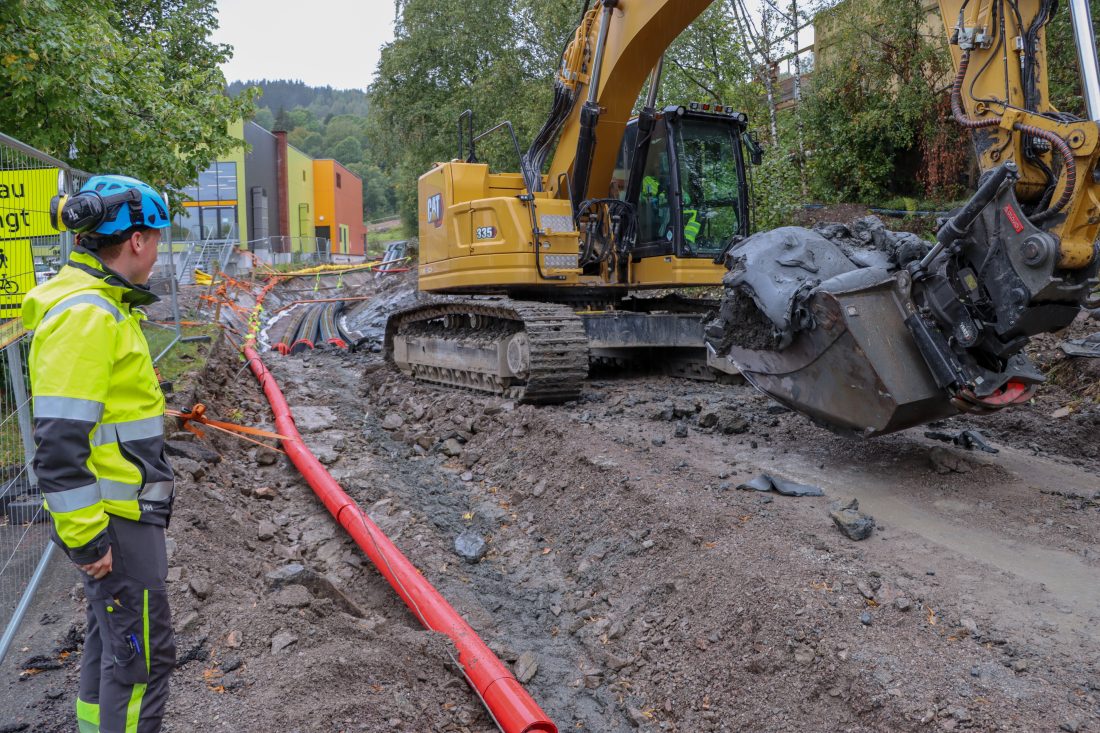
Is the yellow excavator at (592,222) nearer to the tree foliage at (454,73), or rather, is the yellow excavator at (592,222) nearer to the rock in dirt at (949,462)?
the rock in dirt at (949,462)

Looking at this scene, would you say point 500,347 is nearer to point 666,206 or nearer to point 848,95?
point 666,206

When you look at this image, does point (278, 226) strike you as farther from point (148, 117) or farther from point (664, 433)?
point (664, 433)

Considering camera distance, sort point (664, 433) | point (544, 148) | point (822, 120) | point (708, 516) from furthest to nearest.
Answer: point (822, 120), point (544, 148), point (664, 433), point (708, 516)

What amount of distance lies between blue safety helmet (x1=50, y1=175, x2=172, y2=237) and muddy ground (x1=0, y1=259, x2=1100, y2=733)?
1.82 metres

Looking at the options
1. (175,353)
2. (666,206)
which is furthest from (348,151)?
(666,206)

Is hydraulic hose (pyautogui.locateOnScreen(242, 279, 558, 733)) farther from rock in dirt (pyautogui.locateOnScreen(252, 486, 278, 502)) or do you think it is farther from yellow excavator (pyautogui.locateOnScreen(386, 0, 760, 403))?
yellow excavator (pyautogui.locateOnScreen(386, 0, 760, 403))

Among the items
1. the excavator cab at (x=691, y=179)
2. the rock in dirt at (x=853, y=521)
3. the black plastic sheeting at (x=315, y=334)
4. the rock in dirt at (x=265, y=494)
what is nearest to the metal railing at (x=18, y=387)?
the rock in dirt at (x=265, y=494)

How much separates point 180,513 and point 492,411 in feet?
12.3

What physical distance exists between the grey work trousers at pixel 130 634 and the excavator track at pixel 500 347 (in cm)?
540

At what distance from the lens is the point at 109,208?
99.6 inches

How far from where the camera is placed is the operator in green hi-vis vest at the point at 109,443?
2307 millimetres

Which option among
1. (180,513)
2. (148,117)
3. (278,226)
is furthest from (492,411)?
(278,226)

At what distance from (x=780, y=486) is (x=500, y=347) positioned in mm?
4108

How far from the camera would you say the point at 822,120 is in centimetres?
1582
